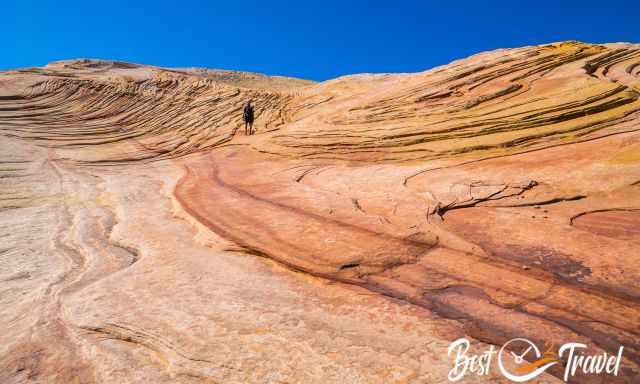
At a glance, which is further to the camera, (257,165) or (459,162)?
(257,165)

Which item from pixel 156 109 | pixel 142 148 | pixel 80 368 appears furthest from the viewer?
pixel 156 109

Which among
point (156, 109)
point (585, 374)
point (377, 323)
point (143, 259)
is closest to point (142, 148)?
point (156, 109)

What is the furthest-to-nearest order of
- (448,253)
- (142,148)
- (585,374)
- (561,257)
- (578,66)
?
(142,148) → (578,66) → (448,253) → (561,257) → (585,374)

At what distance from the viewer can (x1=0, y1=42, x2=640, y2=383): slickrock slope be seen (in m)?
2.69

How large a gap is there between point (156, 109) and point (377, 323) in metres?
21.8

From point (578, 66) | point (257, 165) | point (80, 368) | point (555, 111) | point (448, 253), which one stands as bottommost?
point (80, 368)

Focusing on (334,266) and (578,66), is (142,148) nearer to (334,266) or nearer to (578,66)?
(334,266)

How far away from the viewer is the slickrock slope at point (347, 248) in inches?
106

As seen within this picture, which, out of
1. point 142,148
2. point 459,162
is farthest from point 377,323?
point 142,148

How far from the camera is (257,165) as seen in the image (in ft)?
35.7

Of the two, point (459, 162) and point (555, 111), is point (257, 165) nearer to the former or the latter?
point (459, 162)

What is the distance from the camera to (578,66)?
40.9 feet

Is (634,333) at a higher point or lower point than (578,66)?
lower

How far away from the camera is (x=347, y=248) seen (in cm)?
446
